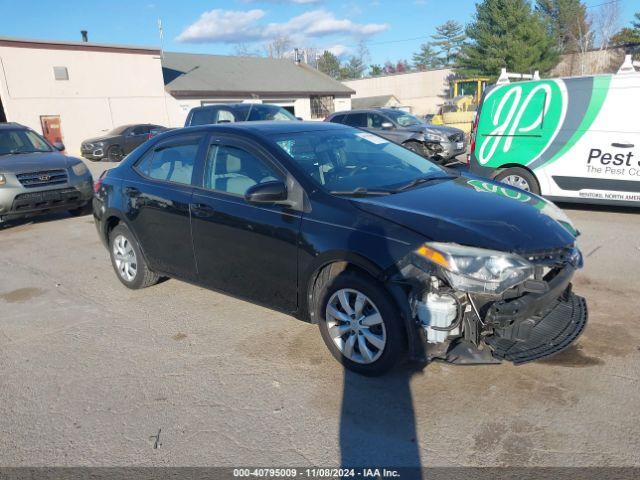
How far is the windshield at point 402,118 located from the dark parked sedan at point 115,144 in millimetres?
11176

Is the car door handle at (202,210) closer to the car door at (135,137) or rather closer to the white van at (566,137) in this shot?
the white van at (566,137)

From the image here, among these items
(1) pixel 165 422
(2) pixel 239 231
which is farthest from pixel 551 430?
(2) pixel 239 231

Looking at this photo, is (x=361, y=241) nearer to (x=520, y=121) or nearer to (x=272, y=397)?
(x=272, y=397)

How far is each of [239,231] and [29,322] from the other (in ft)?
7.67

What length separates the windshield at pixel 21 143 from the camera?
30.8ft

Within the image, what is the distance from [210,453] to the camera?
112 inches

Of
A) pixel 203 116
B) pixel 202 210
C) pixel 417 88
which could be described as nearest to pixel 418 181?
pixel 202 210

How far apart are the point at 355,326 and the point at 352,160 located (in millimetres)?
1452

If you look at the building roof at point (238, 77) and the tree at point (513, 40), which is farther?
the tree at point (513, 40)

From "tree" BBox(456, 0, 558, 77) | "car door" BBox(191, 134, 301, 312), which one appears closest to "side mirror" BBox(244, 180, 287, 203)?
"car door" BBox(191, 134, 301, 312)

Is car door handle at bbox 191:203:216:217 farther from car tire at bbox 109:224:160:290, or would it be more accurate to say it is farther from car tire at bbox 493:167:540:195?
car tire at bbox 493:167:540:195

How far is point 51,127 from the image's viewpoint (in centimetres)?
2406

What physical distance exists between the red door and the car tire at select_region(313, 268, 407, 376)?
24166mm

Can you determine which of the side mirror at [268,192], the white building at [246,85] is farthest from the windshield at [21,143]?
the white building at [246,85]
